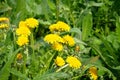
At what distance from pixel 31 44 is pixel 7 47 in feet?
0.49

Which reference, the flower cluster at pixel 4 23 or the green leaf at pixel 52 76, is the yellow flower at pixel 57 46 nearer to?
the green leaf at pixel 52 76

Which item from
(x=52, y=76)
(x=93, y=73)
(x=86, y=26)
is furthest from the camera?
(x=86, y=26)

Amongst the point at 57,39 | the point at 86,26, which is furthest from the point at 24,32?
the point at 86,26

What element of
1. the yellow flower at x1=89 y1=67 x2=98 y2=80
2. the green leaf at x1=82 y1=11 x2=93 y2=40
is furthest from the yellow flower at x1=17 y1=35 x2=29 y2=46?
the green leaf at x1=82 y1=11 x2=93 y2=40

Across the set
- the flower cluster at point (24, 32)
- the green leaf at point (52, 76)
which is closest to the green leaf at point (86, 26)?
the flower cluster at point (24, 32)

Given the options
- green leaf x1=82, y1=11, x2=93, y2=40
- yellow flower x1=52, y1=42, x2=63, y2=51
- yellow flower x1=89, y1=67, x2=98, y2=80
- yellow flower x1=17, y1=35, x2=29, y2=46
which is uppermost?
yellow flower x1=17, y1=35, x2=29, y2=46

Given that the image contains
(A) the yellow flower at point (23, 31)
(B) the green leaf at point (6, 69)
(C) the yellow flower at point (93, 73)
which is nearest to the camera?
(B) the green leaf at point (6, 69)

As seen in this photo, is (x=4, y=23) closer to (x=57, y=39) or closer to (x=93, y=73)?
(x=57, y=39)

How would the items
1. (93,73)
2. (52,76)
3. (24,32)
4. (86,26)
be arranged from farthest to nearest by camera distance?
(86,26) < (93,73) < (24,32) < (52,76)

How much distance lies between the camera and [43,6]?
2.95m

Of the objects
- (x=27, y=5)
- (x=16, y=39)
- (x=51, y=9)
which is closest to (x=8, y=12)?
(x=27, y=5)

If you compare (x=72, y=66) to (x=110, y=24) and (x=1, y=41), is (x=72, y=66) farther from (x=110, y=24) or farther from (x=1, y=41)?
(x=110, y=24)

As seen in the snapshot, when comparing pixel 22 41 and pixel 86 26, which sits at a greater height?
pixel 22 41

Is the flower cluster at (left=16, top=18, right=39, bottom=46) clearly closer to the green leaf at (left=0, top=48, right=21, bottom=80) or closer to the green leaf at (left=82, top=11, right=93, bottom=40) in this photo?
the green leaf at (left=0, top=48, right=21, bottom=80)
